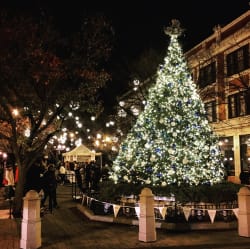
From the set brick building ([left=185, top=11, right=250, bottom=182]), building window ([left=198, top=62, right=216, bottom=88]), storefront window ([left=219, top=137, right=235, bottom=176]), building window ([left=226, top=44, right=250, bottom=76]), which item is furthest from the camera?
building window ([left=198, top=62, right=216, bottom=88])

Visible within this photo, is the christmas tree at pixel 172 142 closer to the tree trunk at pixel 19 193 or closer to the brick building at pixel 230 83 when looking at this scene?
Result: the tree trunk at pixel 19 193

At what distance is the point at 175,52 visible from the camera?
15.5 meters

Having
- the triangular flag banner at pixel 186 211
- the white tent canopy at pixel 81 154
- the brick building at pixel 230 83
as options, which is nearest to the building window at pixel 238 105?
the brick building at pixel 230 83

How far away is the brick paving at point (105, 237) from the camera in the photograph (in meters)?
9.21

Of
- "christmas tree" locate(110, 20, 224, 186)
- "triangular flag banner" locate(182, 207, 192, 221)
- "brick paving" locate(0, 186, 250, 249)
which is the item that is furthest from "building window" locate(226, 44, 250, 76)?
"brick paving" locate(0, 186, 250, 249)

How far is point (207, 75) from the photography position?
32.2 meters

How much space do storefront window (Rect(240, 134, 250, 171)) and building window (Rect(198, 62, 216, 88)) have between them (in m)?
5.25

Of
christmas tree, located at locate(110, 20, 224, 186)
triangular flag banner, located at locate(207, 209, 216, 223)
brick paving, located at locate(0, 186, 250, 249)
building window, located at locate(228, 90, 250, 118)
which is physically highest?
building window, located at locate(228, 90, 250, 118)

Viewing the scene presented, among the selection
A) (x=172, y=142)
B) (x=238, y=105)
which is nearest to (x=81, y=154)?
(x=238, y=105)

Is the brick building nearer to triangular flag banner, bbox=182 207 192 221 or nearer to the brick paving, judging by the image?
triangular flag banner, bbox=182 207 192 221

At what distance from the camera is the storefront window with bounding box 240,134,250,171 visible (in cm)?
2877

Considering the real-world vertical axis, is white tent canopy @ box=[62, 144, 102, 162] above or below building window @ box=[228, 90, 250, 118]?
below

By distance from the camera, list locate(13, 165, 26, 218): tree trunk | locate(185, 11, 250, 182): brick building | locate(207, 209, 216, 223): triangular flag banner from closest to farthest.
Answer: locate(207, 209, 216, 223): triangular flag banner → locate(13, 165, 26, 218): tree trunk → locate(185, 11, 250, 182): brick building

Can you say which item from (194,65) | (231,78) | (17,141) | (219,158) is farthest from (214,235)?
(194,65)
